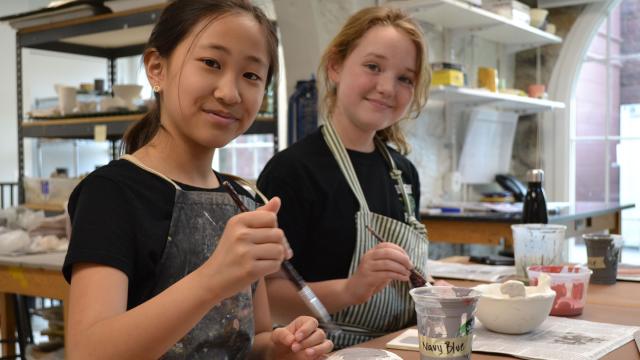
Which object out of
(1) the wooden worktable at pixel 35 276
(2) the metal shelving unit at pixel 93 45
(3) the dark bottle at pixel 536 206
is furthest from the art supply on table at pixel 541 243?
(2) the metal shelving unit at pixel 93 45

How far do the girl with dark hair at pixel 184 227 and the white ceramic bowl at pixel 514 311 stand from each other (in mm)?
322

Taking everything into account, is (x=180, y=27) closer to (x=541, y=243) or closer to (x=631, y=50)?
(x=541, y=243)

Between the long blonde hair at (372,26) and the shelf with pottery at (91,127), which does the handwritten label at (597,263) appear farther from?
the shelf with pottery at (91,127)

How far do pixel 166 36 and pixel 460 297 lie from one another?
2.01 ft

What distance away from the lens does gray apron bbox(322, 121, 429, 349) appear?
152cm

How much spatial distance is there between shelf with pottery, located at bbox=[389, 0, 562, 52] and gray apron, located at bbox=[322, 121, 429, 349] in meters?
1.92

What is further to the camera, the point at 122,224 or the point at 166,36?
the point at 166,36

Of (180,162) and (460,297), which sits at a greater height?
(180,162)

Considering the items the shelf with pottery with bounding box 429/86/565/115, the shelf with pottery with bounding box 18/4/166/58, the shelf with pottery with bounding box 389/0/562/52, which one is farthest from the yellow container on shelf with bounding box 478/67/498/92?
the shelf with pottery with bounding box 18/4/166/58

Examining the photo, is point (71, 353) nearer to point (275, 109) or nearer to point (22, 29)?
point (275, 109)

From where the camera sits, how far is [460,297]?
3.02ft

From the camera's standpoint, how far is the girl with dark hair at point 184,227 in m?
0.85

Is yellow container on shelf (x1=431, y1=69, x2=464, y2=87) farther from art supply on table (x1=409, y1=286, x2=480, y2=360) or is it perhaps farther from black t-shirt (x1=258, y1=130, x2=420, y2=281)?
art supply on table (x1=409, y1=286, x2=480, y2=360)

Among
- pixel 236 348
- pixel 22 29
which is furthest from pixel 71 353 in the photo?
pixel 22 29
